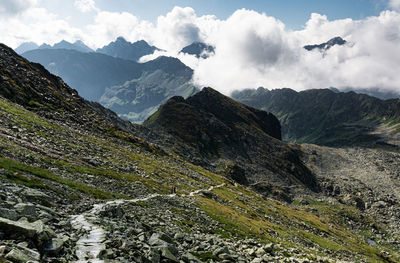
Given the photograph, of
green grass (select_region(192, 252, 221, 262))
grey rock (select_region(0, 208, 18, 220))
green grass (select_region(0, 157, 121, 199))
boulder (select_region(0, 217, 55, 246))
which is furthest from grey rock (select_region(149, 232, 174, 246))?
green grass (select_region(0, 157, 121, 199))

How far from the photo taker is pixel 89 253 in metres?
16.1

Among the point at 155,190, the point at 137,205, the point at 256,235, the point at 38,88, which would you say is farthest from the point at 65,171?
the point at 38,88

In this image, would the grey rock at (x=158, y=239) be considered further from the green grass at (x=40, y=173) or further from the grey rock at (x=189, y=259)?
the green grass at (x=40, y=173)

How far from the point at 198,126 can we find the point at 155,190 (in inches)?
5841

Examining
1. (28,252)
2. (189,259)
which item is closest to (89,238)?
(28,252)

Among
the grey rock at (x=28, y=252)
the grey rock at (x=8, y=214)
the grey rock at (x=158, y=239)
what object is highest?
the grey rock at (x=8, y=214)

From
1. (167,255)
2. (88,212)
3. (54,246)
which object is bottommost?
(88,212)

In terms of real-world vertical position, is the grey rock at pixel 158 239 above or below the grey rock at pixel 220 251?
above

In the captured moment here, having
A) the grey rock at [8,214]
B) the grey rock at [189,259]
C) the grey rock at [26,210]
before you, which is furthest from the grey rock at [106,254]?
the grey rock at [189,259]

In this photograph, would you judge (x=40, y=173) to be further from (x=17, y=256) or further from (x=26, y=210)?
(x=17, y=256)

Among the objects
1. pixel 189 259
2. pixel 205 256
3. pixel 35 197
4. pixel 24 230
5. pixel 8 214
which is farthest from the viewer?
pixel 35 197

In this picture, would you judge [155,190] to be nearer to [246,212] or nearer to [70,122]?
[246,212]

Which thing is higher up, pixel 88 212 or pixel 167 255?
pixel 167 255

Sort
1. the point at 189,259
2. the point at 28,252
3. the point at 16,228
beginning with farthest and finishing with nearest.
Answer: the point at 189,259 → the point at 16,228 → the point at 28,252
